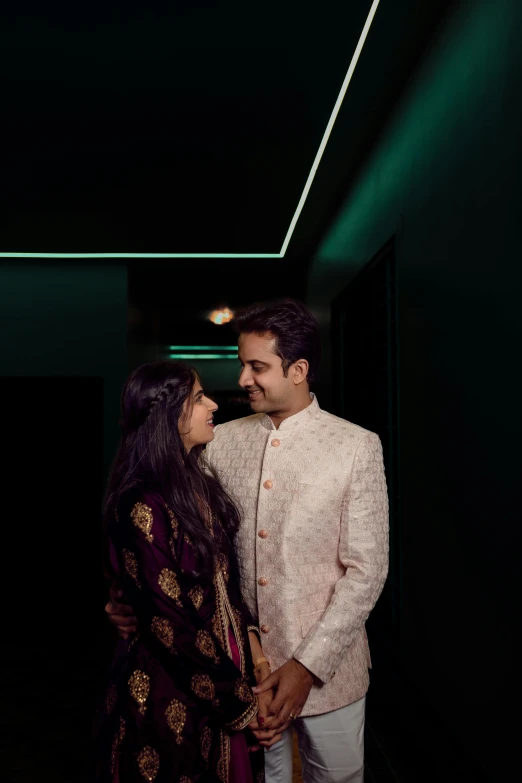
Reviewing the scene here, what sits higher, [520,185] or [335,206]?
[335,206]

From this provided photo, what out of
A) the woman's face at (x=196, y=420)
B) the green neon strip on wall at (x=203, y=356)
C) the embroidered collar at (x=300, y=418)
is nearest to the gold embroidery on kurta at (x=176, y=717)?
the woman's face at (x=196, y=420)

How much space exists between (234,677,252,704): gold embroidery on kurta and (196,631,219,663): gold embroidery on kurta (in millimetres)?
82

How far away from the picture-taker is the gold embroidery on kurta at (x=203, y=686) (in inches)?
55.7

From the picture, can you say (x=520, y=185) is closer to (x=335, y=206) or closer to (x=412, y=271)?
(x=412, y=271)

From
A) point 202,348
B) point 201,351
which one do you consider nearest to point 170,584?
point 202,348

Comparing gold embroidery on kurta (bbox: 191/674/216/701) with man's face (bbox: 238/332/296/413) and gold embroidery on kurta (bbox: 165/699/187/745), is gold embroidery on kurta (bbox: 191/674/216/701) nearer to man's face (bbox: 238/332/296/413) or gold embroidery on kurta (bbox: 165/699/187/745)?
gold embroidery on kurta (bbox: 165/699/187/745)

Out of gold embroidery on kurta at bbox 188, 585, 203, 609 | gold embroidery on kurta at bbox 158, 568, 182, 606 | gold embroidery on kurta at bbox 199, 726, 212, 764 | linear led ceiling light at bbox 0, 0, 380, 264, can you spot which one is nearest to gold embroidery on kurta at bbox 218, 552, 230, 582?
gold embroidery on kurta at bbox 188, 585, 203, 609

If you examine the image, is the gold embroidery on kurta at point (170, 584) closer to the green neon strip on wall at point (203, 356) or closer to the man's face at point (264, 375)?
the man's face at point (264, 375)

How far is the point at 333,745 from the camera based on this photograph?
1.69m

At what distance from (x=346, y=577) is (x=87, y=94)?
258 centimetres

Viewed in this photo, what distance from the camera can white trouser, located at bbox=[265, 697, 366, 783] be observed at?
1678 millimetres

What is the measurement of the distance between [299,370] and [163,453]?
1.45 ft

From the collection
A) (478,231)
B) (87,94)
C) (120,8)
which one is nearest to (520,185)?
(478,231)

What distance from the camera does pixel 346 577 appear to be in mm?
1623
